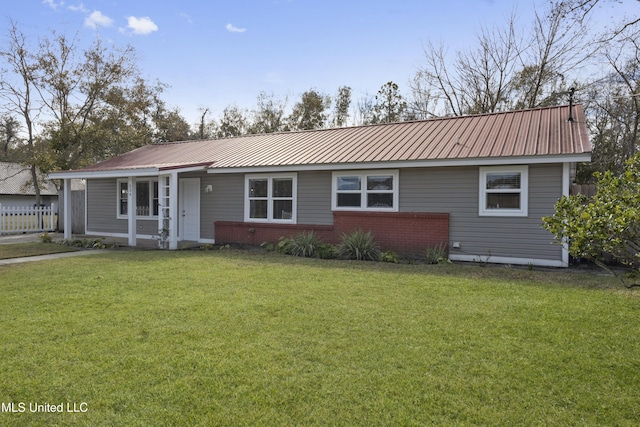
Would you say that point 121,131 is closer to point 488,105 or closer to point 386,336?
point 488,105

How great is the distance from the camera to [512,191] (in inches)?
392

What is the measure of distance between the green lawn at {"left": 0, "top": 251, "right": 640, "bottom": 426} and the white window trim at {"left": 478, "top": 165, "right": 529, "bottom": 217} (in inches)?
116

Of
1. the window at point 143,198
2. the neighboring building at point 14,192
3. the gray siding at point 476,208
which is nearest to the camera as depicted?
the gray siding at point 476,208

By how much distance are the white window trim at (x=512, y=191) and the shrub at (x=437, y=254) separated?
1.20 meters

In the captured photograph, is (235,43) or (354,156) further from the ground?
(235,43)

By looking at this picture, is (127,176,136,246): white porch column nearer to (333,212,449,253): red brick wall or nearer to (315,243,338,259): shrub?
(315,243,338,259): shrub

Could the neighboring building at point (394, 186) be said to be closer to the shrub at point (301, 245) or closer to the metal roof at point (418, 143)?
the metal roof at point (418, 143)

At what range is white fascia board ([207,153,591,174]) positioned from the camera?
9141 mm

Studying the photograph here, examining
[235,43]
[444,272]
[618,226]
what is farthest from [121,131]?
[618,226]

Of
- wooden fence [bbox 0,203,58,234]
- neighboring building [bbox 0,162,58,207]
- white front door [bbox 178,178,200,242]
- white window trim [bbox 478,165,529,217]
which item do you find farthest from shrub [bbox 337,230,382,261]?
neighboring building [bbox 0,162,58,207]

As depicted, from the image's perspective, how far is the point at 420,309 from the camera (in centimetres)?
566

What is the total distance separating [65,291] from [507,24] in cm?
2421

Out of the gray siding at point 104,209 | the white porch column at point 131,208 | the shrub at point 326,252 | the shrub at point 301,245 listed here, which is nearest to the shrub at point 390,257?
the shrub at point 326,252

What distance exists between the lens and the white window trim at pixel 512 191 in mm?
9805
